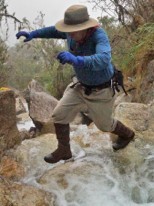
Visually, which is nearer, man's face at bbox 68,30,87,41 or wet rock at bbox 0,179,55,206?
wet rock at bbox 0,179,55,206

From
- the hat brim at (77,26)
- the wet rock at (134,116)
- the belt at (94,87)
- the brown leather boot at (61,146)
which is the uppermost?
the hat brim at (77,26)

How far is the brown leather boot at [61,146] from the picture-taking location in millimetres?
4770

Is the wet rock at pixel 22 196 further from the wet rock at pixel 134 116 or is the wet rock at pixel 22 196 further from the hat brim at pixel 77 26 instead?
the wet rock at pixel 134 116

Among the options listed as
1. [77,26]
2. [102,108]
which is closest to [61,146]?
[102,108]

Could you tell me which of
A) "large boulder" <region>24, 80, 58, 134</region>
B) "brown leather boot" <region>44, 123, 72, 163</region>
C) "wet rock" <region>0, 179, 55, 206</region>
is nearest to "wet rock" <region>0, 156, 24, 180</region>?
"brown leather boot" <region>44, 123, 72, 163</region>

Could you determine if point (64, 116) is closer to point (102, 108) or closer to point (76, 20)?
point (102, 108)

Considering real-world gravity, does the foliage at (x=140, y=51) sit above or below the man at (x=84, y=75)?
below

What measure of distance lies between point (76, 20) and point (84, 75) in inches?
25.9

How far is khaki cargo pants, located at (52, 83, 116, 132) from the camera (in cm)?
463

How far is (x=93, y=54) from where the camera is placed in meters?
4.16

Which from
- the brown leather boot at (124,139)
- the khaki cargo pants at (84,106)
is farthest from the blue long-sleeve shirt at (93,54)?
the brown leather boot at (124,139)

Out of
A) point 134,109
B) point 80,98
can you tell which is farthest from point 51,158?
point 134,109

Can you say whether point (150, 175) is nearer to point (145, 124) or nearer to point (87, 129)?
point (145, 124)

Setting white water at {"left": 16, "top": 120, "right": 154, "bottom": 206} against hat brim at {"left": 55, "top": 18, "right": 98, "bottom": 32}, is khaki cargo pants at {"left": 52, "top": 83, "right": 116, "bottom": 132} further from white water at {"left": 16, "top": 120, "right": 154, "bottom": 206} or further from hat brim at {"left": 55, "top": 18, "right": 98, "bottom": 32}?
hat brim at {"left": 55, "top": 18, "right": 98, "bottom": 32}
